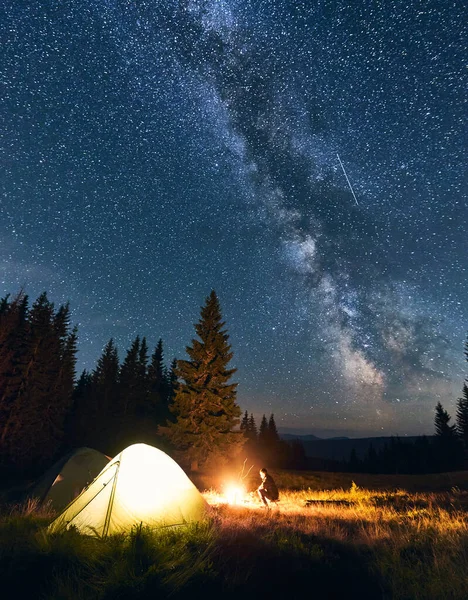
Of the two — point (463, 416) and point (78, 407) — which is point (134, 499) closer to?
point (78, 407)

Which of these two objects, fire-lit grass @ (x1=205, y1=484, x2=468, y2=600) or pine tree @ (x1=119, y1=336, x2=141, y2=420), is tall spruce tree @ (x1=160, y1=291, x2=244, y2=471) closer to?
fire-lit grass @ (x1=205, y1=484, x2=468, y2=600)

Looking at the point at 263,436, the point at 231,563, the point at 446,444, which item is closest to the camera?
the point at 231,563

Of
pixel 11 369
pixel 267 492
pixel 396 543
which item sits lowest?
pixel 396 543

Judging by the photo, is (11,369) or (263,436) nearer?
(11,369)

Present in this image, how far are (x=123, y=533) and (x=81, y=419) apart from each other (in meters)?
43.2

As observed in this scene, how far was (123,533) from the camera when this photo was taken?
218 inches

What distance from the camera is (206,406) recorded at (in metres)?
24.1

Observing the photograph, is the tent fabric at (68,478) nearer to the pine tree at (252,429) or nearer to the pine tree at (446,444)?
the pine tree at (446,444)

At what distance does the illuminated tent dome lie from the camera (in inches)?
230

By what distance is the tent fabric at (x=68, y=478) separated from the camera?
10.8 meters

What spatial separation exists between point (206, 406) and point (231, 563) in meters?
20.1

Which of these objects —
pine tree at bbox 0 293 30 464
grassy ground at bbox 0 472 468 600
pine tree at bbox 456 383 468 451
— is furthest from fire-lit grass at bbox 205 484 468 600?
pine tree at bbox 456 383 468 451

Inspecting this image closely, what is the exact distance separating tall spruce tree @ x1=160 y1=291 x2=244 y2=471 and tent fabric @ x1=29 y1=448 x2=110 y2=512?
39.2ft

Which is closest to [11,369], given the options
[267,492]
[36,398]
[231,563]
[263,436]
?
[36,398]
